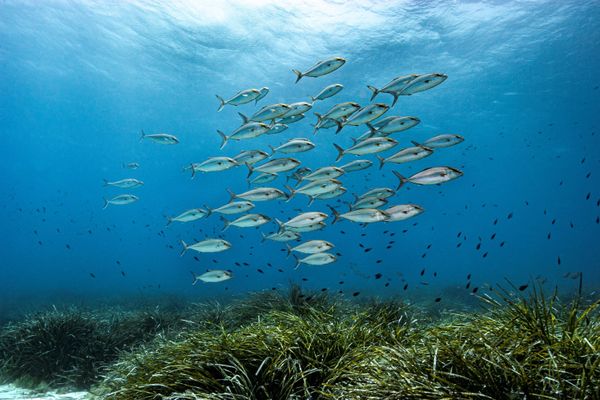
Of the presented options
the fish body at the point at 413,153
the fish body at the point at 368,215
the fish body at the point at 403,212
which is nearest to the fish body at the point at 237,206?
the fish body at the point at 368,215

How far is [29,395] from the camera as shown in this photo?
5.81 m

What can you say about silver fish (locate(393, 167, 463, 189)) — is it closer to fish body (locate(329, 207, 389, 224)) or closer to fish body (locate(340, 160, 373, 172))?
fish body (locate(329, 207, 389, 224))

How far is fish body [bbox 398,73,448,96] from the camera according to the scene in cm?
611

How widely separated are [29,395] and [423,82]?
829cm

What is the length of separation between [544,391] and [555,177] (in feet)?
243

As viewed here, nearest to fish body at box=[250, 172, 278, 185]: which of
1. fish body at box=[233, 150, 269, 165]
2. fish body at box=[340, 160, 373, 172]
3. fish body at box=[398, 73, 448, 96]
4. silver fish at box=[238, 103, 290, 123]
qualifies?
fish body at box=[233, 150, 269, 165]

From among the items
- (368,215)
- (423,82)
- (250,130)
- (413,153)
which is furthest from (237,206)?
(423,82)

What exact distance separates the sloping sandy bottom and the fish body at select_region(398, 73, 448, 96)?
7193mm

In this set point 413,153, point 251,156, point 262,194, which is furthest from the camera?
point 251,156

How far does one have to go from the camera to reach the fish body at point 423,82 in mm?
6105

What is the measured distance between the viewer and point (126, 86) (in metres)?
33.8

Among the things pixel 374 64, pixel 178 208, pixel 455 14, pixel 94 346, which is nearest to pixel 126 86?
pixel 374 64

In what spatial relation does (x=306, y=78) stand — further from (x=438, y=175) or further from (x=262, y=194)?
(x=438, y=175)

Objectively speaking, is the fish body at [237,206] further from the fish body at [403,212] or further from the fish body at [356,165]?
the fish body at [403,212]
